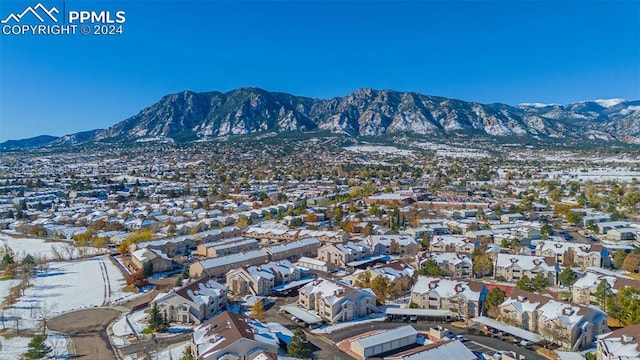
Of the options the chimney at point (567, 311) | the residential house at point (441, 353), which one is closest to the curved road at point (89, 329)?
the residential house at point (441, 353)

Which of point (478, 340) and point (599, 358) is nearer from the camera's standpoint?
point (599, 358)

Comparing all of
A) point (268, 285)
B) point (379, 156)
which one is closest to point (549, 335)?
point (268, 285)

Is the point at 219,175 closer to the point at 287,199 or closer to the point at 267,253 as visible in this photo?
the point at 287,199

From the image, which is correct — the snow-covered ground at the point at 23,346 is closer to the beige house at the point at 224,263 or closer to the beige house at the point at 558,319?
the beige house at the point at 224,263

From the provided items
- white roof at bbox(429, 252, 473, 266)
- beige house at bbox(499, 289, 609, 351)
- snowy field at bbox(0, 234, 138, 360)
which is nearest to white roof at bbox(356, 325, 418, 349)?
beige house at bbox(499, 289, 609, 351)

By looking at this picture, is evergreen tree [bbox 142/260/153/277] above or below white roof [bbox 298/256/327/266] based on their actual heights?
above

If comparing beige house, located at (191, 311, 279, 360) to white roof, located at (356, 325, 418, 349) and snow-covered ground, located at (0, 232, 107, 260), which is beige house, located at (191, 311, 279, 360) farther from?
snow-covered ground, located at (0, 232, 107, 260)
